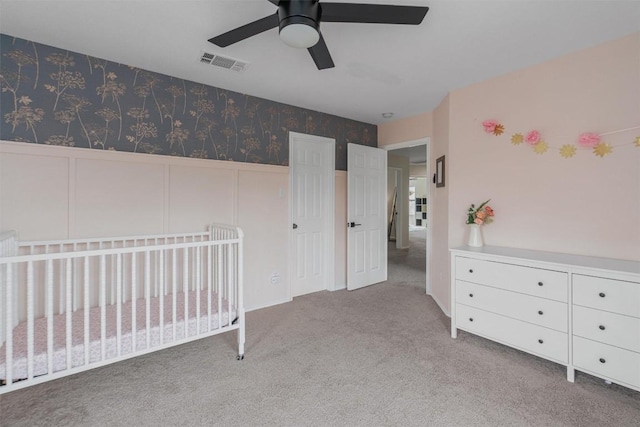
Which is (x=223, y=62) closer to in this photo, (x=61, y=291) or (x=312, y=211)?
(x=312, y=211)

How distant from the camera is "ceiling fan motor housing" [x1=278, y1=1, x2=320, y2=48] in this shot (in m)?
1.40

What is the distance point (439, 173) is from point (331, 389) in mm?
2523

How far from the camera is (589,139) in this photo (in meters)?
2.16

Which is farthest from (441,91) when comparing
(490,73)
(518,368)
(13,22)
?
(13,22)

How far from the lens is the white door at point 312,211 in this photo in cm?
362

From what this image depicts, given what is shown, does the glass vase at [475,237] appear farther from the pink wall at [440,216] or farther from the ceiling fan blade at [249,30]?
the ceiling fan blade at [249,30]

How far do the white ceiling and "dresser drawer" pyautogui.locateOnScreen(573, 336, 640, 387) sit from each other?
1.99 metres

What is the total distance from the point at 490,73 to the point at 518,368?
2350mm

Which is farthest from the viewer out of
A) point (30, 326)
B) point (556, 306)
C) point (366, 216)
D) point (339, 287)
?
point (366, 216)

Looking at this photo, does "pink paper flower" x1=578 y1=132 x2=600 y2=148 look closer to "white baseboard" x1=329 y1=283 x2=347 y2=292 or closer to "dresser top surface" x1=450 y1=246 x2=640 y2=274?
"dresser top surface" x1=450 y1=246 x2=640 y2=274

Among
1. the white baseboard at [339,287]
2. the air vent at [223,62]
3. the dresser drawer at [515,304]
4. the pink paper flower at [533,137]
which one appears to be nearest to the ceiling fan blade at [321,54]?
the air vent at [223,62]

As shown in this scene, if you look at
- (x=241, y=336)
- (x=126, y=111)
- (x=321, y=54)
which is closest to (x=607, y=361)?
(x=241, y=336)

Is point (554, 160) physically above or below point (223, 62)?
below

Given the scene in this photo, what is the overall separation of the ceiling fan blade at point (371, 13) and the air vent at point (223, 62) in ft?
3.88
